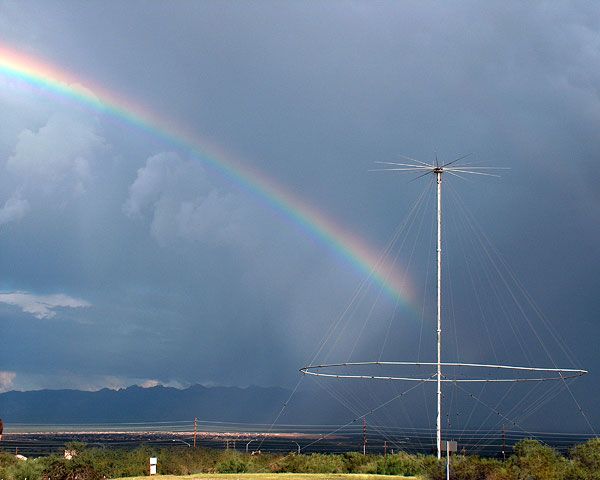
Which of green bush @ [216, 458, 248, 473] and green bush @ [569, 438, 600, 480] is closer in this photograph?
green bush @ [569, 438, 600, 480]

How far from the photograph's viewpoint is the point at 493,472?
4184 centimetres

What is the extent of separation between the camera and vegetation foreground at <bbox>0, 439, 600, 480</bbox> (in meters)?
42.7

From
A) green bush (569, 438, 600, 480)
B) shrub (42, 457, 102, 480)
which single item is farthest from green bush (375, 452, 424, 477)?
shrub (42, 457, 102, 480)

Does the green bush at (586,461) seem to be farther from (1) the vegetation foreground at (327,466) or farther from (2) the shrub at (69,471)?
(2) the shrub at (69,471)

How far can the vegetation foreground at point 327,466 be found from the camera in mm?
42719

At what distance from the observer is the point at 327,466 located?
5578 cm

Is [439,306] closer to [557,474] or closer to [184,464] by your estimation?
[557,474]

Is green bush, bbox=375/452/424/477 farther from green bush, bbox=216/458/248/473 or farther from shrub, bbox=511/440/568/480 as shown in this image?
green bush, bbox=216/458/248/473

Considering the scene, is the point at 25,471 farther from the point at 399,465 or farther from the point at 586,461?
the point at 586,461

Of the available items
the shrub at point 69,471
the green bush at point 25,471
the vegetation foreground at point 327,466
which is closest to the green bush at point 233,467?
the vegetation foreground at point 327,466

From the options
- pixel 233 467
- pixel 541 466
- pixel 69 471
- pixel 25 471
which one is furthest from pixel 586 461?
pixel 25 471

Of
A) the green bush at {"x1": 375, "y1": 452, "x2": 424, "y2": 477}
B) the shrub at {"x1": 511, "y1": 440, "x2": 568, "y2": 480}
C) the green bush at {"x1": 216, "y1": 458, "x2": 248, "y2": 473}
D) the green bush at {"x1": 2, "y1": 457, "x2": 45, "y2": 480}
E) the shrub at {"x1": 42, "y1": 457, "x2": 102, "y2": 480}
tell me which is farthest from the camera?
the green bush at {"x1": 216, "y1": 458, "x2": 248, "y2": 473}

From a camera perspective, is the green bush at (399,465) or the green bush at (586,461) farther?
the green bush at (399,465)

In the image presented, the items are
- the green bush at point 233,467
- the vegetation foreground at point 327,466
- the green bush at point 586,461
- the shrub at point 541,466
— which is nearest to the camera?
the shrub at point 541,466
